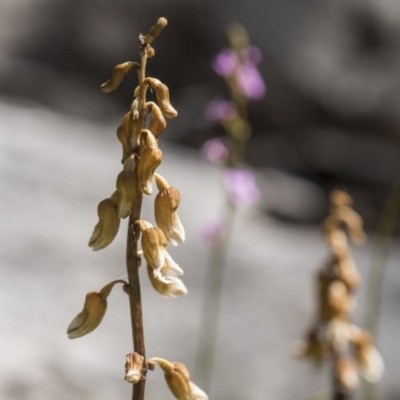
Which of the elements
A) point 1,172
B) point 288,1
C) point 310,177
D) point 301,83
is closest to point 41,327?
point 1,172

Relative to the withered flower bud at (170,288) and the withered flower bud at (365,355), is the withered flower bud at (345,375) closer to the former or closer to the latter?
the withered flower bud at (365,355)

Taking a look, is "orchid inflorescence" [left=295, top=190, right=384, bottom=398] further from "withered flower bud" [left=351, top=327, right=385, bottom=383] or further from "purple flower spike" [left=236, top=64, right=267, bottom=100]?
"purple flower spike" [left=236, top=64, right=267, bottom=100]

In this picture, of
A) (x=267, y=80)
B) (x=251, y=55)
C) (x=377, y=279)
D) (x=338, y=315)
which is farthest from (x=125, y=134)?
(x=267, y=80)

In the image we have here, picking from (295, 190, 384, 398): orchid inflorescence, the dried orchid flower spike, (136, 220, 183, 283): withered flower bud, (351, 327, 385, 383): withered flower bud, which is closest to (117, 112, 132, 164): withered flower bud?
(136, 220, 183, 283): withered flower bud

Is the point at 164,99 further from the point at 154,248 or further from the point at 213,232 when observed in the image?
the point at 213,232

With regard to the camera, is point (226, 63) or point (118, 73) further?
point (226, 63)

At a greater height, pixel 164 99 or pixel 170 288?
pixel 164 99

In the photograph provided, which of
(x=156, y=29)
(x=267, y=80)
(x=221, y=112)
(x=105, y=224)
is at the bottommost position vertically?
(x=105, y=224)

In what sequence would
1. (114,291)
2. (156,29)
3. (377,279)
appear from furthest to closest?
(377,279) < (114,291) < (156,29)
